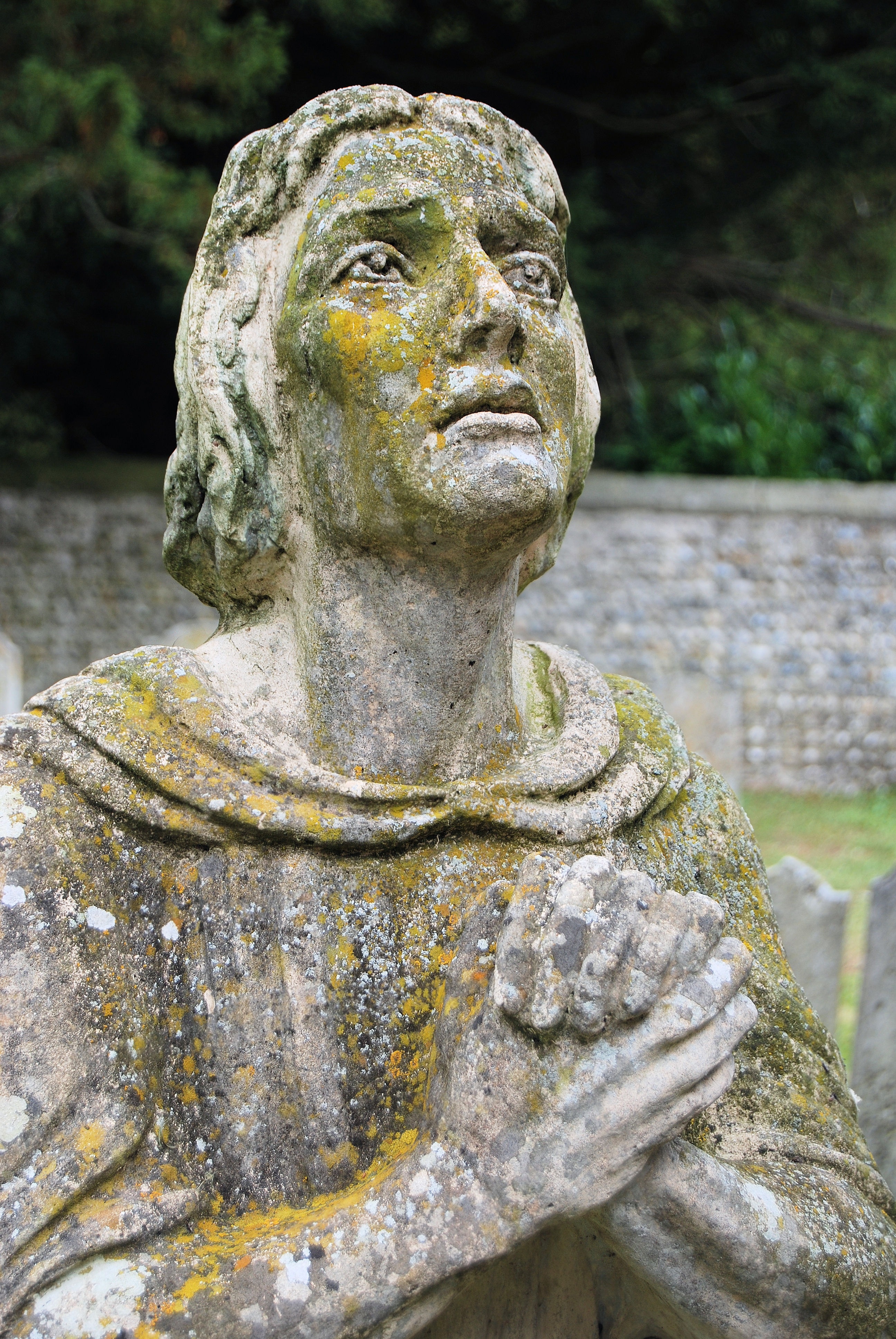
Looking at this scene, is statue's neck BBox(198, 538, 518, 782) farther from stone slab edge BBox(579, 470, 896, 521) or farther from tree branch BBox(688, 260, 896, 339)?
tree branch BBox(688, 260, 896, 339)

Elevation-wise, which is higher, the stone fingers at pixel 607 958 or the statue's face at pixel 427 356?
the statue's face at pixel 427 356

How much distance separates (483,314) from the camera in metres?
1.58

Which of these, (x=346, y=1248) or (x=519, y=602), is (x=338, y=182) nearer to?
(x=346, y=1248)

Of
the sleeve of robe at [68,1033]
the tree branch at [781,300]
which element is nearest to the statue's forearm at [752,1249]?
the sleeve of robe at [68,1033]

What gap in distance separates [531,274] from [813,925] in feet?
12.3

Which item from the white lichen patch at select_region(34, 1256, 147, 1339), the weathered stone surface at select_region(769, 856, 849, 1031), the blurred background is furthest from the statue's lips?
the blurred background

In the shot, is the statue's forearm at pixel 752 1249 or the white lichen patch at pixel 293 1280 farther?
the statue's forearm at pixel 752 1249

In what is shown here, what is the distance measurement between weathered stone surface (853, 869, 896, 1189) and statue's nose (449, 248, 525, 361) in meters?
2.42

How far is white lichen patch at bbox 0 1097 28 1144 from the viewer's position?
136 cm

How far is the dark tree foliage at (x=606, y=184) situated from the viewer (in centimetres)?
734

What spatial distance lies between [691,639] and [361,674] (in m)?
9.15

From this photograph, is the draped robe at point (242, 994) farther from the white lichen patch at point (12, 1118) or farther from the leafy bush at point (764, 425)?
the leafy bush at point (764, 425)

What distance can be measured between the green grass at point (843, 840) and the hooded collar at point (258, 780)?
143 inches

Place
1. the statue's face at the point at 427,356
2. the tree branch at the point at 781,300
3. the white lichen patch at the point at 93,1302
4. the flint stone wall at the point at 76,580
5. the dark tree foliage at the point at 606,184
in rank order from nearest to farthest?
the white lichen patch at the point at 93,1302, the statue's face at the point at 427,356, the dark tree foliage at the point at 606,184, the flint stone wall at the point at 76,580, the tree branch at the point at 781,300
